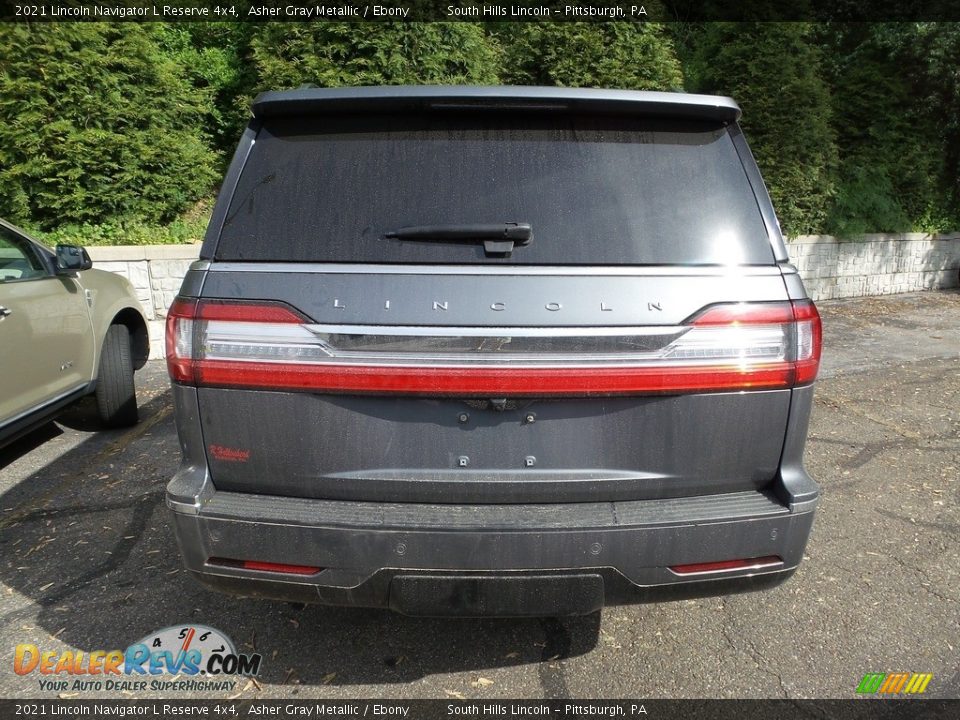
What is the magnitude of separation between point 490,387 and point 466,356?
0.37 feet

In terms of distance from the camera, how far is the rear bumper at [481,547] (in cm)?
191

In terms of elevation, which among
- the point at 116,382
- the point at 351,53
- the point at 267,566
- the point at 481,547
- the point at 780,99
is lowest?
the point at 116,382

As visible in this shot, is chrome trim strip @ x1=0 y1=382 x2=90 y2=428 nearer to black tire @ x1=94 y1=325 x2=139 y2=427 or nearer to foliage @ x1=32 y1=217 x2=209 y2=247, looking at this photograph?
black tire @ x1=94 y1=325 x2=139 y2=427

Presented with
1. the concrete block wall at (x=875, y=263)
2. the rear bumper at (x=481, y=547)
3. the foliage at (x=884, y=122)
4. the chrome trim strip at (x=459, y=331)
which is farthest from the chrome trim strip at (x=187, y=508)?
the foliage at (x=884, y=122)

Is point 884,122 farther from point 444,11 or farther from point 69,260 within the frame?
point 69,260

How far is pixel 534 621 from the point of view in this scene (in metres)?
2.75

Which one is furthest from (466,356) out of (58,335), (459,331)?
(58,335)

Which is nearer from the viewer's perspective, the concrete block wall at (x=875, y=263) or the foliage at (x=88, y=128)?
the foliage at (x=88, y=128)

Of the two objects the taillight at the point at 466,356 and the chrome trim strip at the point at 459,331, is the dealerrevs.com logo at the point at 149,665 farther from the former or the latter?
the chrome trim strip at the point at 459,331

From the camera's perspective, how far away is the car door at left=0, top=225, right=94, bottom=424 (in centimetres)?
388

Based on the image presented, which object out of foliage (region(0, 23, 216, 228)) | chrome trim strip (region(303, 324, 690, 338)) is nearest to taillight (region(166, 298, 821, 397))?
chrome trim strip (region(303, 324, 690, 338))

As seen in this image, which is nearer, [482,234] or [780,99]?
[482,234]

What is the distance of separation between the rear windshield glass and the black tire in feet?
11.5

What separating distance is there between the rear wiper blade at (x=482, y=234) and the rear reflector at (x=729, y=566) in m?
1.06
